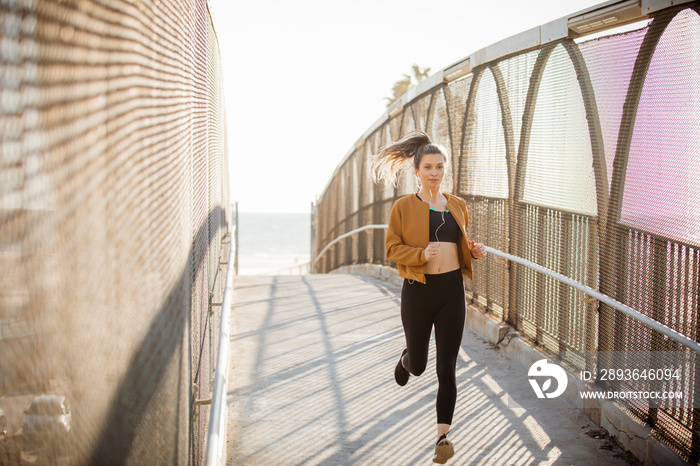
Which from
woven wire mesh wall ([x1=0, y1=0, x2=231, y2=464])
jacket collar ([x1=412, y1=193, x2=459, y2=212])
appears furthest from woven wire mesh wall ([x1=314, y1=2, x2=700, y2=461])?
woven wire mesh wall ([x1=0, y1=0, x2=231, y2=464])

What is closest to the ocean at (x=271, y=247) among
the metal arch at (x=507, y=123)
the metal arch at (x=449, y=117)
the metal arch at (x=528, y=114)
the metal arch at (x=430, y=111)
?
the metal arch at (x=430, y=111)

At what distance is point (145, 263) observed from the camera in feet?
5.20

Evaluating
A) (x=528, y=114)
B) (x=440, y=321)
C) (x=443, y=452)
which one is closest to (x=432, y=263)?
(x=440, y=321)

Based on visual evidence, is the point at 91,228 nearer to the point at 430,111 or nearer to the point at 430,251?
the point at 430,251

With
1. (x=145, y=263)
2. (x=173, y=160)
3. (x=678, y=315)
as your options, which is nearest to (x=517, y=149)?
(x=678, y=315)

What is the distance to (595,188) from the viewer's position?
4.65m

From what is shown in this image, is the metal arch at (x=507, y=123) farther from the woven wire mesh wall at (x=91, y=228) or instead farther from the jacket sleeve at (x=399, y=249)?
the woven wire mesh wall at (x=91, y=228)

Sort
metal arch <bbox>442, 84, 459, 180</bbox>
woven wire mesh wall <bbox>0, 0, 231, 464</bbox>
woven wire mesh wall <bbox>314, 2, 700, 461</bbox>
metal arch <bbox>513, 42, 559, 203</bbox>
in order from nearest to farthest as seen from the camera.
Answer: woven wire mesh wall <bbox>0, 0, 231, 464</bbox> → woven wire mesh wall <bbox>314, 2, 700, 461</bbox> → metal arch <bbox>513, 42, 559, 203</bbox> → metal arch <bbox>442, 84, 459, 180</bbox>

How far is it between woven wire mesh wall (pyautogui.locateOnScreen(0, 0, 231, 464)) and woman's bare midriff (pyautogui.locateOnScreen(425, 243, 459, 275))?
244 cm

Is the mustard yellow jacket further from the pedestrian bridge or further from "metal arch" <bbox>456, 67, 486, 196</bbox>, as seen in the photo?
"metal arch" <bbox>456, 67, 486, 196</bbox>

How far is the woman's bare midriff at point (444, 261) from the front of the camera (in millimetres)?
4250

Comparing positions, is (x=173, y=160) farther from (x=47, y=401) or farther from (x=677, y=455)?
(x=677, y=455)

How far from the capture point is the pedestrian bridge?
90 centimetres

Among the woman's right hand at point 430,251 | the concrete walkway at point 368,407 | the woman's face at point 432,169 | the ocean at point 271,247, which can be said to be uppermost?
the woman's face at point 432,169
